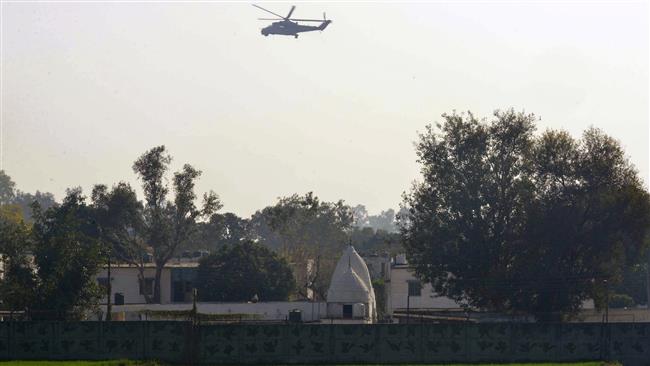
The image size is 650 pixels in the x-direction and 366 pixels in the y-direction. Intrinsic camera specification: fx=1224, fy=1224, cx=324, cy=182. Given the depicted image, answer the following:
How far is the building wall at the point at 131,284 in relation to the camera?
105250 mm

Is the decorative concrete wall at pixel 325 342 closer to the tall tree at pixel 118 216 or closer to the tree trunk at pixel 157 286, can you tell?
the tree trunk at pixel 157 286

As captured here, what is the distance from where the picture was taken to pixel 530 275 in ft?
253

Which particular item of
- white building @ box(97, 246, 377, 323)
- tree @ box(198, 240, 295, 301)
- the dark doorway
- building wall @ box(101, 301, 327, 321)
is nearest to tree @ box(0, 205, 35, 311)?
white building @ box(97, 246, 377, 323)

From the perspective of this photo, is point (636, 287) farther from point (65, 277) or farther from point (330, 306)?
point (65, 277)

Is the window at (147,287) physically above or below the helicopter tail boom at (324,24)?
below

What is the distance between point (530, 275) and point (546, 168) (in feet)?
24.7

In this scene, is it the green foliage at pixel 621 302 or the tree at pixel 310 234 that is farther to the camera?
the tree at pixel 310 234

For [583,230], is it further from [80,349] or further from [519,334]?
[80,349]

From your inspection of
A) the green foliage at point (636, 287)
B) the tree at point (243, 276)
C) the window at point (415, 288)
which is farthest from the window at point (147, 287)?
the green foliage at point (636, 287)

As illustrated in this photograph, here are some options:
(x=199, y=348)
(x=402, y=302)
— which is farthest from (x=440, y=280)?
(x=199, y=348)

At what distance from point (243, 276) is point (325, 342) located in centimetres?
4537

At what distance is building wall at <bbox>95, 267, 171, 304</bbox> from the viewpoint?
105250mm

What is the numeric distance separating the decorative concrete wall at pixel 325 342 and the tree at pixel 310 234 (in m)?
47.9

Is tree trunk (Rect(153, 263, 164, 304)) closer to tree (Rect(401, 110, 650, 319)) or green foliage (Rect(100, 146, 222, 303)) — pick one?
green foliage (Rect(100, 146, 222, 303))
